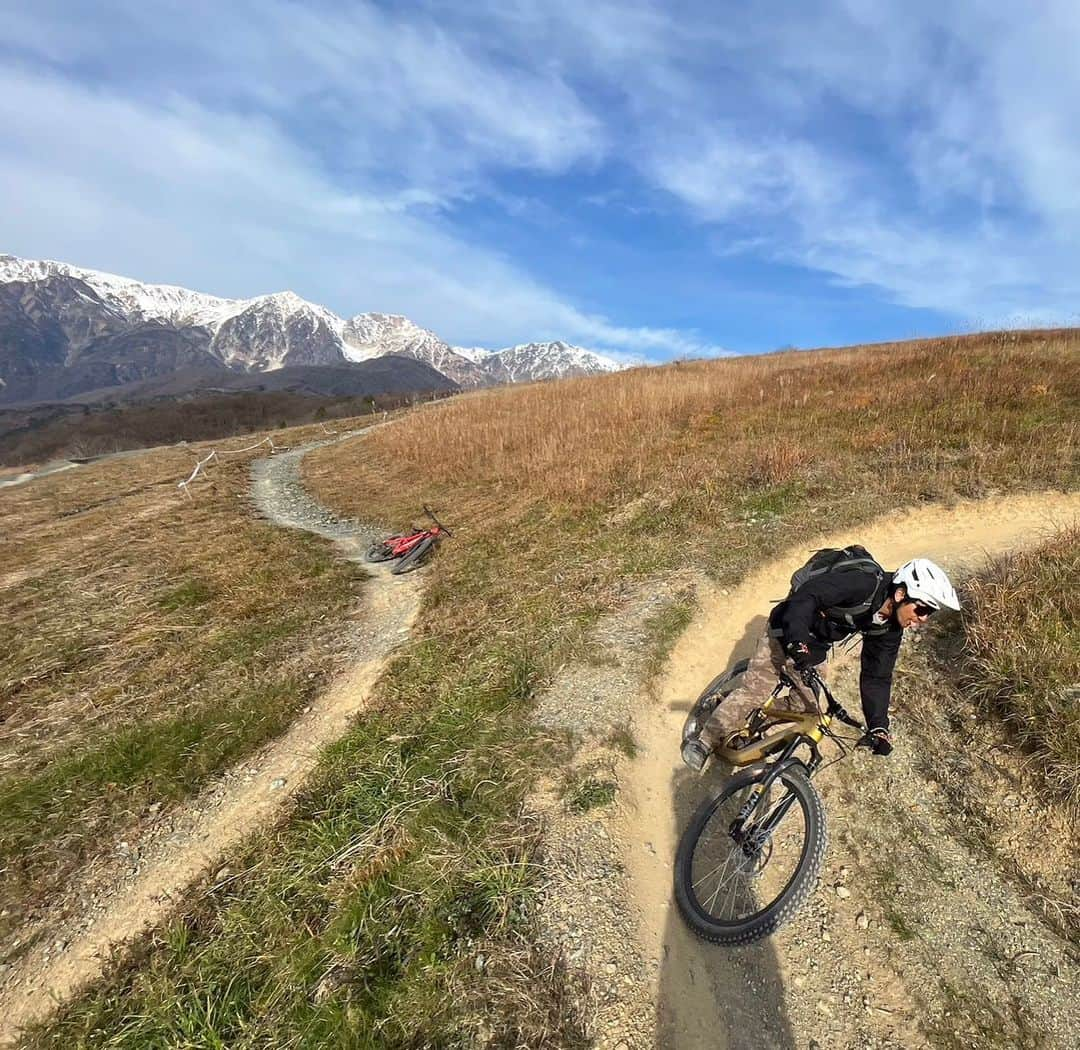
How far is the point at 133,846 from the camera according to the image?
5812 mm

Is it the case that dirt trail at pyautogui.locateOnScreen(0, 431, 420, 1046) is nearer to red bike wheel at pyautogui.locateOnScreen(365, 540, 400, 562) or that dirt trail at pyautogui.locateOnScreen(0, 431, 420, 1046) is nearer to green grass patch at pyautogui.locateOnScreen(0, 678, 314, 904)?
Result: green grass patch at pyautogui.locateOnScreen(0, 678, 314, 904)

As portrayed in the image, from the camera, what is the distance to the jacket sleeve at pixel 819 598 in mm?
5215

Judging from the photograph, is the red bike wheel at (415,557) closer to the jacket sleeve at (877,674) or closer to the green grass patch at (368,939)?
the green grass patch at (368,939)

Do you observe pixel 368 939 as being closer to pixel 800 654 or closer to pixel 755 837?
pixel 755 837

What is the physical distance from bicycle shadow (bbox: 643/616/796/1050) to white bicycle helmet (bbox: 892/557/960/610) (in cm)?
341

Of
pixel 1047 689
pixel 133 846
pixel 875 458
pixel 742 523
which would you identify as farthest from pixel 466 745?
pixel 875 458

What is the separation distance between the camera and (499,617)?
9.35m

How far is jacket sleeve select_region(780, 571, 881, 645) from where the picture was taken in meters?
5.21

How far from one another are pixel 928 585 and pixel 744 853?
9.59 ft

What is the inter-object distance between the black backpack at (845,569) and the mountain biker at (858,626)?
0.04 ft

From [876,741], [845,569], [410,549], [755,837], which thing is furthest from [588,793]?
[410,549]

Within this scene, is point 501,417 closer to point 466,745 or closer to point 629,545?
point 629,545

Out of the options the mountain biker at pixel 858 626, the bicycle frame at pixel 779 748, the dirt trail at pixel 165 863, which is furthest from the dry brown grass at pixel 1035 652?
the dirt trail at pixel 165 863

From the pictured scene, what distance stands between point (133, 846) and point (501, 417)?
722 inches
